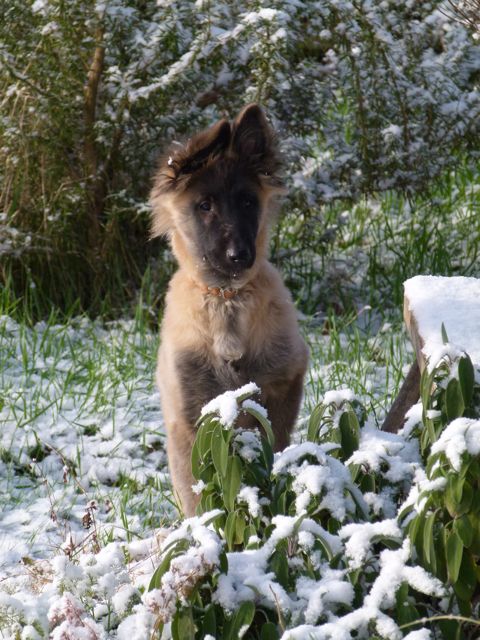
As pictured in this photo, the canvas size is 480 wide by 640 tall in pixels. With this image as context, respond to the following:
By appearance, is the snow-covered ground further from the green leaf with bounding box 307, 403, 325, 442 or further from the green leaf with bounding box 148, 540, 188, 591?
the green leaf with bounding box 307, 403, 325, 442

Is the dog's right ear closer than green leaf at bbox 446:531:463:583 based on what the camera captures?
No

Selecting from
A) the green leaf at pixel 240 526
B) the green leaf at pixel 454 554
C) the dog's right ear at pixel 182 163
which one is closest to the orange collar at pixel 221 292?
A: the dog's right ear at pixel 182 163

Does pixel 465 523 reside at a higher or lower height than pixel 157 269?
higher

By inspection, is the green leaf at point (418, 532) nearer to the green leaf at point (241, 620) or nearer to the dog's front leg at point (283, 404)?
the green leaf at point (241, 620)

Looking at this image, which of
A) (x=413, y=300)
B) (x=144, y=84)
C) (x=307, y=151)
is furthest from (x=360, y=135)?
(x=413, y=300)

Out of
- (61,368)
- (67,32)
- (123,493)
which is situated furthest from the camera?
(67,32)

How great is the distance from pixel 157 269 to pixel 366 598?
5.03m

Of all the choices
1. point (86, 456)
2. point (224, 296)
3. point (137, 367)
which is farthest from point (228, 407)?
point (137, 367)

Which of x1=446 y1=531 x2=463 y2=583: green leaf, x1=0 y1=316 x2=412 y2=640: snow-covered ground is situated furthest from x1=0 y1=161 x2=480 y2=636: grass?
x1=446 y1=531 x2=463 y2=583: green leaf

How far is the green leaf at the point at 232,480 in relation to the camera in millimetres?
2912

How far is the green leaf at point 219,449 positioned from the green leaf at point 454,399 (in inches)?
24.6

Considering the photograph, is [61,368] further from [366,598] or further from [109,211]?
[366,598]

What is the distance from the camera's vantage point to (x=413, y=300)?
399cm

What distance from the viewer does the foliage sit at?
6.64 meters
